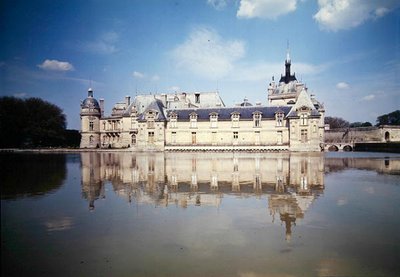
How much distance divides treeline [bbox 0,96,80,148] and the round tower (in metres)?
5.32

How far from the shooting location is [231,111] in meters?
43.8

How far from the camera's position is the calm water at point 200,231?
15.8 ft

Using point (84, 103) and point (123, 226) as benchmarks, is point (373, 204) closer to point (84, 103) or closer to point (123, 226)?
point (123, 226)

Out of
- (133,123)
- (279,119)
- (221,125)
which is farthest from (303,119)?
(133,123)

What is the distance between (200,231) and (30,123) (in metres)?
54.7

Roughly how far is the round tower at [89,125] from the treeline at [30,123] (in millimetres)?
5324

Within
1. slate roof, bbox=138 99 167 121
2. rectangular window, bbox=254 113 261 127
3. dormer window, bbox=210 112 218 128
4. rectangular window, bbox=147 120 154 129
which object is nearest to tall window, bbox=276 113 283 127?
rectangular window, bbox=254 113 261 127

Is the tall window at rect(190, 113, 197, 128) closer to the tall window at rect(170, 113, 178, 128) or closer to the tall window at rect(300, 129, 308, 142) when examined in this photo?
the tall window at rect(170, 113, 178, 128)

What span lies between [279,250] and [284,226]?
4.73 feet

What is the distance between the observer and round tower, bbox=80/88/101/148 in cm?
5588

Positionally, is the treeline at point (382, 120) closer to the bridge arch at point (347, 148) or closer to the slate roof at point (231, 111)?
the bridge arch at point (347, 148)

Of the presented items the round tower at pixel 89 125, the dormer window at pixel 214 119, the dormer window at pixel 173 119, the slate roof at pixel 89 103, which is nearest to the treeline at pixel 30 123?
the round tower at pixel 89 125

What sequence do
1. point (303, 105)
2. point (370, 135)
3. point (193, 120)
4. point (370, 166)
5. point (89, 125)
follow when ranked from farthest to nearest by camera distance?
point (370, 135), point (89, 125), point (193, 120), point (303, 105), point (370, 166)

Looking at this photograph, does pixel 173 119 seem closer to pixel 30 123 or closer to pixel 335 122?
pixel 30 123
